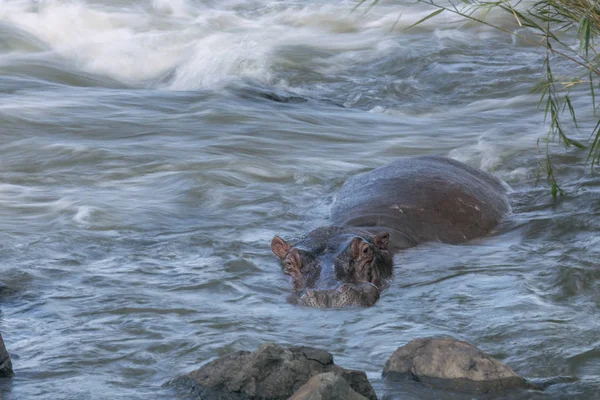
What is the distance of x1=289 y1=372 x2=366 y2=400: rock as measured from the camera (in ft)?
10.5

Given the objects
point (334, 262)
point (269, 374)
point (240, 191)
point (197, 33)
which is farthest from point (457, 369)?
point (197, 33)

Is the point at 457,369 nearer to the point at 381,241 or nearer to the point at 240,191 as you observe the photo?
the point at 381,241

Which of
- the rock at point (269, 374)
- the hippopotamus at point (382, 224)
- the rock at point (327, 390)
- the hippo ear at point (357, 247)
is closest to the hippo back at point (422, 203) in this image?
the hippopotamus at point (382, 224)

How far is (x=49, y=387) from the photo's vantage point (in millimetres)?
3994

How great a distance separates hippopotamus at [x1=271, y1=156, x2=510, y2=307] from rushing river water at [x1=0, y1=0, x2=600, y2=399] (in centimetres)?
13

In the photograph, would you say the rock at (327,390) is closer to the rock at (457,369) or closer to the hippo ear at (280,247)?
the rock at (457,369)

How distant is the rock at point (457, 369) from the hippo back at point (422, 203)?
8.43ft

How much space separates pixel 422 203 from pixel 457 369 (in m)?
3.30

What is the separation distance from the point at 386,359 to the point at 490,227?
304 centimetres

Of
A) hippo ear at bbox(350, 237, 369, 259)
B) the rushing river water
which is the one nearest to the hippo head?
hippo ear at bbox(350, 237, 369, 259)

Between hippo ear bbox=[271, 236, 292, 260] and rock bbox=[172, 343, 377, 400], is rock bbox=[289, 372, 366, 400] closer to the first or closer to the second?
rock bbox=[172, 343, 377, 400]

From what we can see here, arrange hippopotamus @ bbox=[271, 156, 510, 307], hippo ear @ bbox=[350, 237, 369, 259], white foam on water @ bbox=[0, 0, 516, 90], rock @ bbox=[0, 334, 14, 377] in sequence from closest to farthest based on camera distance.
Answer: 1. rock @ bbox=[0, 334, 14, 377]
2. hippopotamus @ bbox=[271, 156, 510, 307]
3. hippo ear @ bbox=[350, 237, 369, 259]
4. white foam on water @ bbox=[0, 0, 516, 90]

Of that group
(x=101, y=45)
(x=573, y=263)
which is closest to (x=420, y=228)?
(x=573, y=263)

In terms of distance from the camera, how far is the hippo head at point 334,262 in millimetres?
5449
